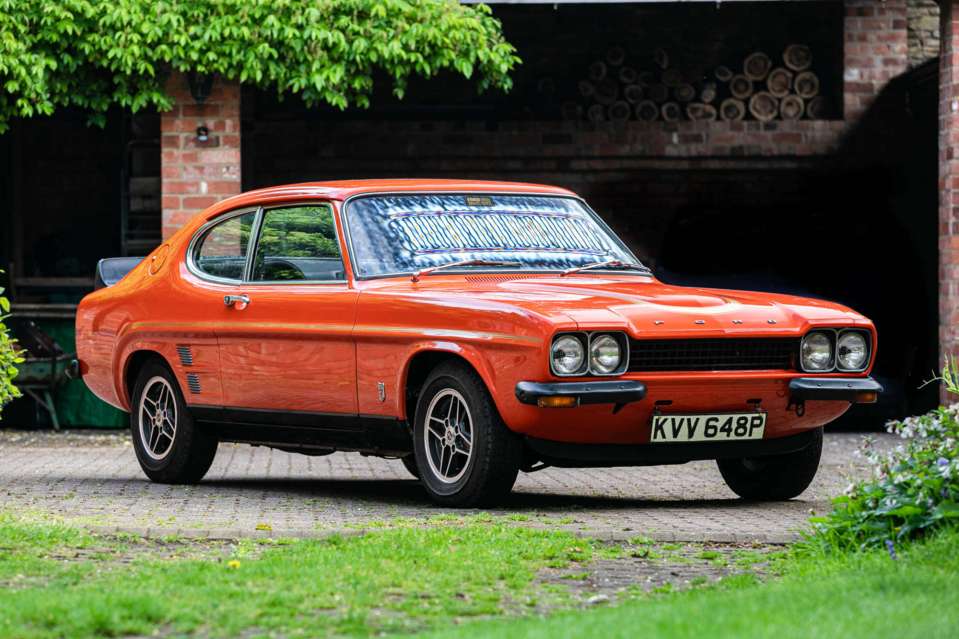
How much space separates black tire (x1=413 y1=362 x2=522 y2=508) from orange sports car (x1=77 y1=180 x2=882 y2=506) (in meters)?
0.01

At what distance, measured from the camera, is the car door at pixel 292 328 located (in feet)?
28.6

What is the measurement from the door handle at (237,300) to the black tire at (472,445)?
1.46 meters

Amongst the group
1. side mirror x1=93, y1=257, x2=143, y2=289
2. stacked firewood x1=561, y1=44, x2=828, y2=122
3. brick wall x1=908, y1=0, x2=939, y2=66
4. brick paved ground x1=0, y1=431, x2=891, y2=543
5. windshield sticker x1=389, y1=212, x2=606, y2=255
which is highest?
brick wall x1=908, y1=0, x2=939, y2=66

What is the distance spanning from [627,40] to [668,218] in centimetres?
188

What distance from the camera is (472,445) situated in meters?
7.98

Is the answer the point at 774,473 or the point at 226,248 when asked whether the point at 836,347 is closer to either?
the point at 774,473

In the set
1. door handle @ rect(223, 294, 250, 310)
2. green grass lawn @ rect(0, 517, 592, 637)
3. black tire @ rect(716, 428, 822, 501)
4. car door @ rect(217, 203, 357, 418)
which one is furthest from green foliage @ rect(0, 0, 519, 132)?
green grass lawn @ rect(0, 517, 592, 637)

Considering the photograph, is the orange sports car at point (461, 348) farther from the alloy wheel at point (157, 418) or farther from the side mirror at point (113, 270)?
the side mirror at point (113, 270)

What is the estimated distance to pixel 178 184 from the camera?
48.6ft

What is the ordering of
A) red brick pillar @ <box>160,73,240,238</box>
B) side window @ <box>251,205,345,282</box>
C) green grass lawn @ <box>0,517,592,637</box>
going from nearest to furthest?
green grass lawn @ <box>0,517,592,637</box> < side window @ <box>251,205,345,282</box> < red brick pillar @ <box>160,73,240,238</box>

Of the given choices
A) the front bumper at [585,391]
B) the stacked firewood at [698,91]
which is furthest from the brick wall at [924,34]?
the front bumper at [585,391]

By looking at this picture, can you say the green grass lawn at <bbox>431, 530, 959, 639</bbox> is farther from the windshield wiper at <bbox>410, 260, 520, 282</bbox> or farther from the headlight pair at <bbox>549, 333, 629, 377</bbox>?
the windshield wiper at <bbox>410, 260, 520, 282</bbox>

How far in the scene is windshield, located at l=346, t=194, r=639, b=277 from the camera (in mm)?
8789

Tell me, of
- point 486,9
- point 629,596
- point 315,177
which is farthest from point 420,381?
point 315,177
